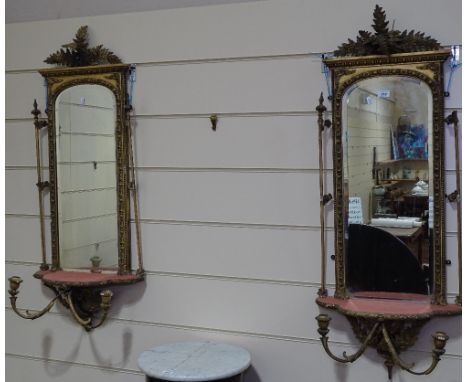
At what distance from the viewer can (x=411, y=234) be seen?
A: 5.57 ft

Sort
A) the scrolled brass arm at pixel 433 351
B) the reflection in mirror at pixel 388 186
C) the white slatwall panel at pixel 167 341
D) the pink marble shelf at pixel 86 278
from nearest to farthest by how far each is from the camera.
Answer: the scrolled brass arm at pixel 433 351 → the reflection in mirror at pixel 388 186 → the white slatwall panel at pixel 167 341 → the pink marble shelf at pixel 86 278

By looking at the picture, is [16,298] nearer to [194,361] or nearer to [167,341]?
[167,341]

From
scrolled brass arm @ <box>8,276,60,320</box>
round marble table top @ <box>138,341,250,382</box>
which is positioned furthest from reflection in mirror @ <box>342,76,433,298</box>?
scrolled brass arm @ <box>8,276,60,320</box>

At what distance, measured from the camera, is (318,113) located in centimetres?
179

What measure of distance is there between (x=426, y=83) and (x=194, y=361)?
101 centimetres

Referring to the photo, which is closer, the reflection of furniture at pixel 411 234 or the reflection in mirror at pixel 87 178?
the reflection of furniture at pixel 411 234

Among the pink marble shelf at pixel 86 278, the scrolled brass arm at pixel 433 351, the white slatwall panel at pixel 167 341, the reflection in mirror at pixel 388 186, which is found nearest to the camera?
the scrolled brass arm at pixel 433 351

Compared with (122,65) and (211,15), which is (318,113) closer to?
(211,15)

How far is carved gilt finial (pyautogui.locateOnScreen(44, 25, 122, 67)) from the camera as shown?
2.01m

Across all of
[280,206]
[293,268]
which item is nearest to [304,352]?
[293,268]

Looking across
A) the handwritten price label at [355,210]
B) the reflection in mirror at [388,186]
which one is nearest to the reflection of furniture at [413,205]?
the reflection in mirror at [388,186]

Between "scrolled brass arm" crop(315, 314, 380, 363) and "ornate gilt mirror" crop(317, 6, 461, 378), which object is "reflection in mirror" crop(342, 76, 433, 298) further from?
"scrolled brass arm" crop(315, 314, 380, 363)

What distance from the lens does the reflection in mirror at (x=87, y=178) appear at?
79.2 inches

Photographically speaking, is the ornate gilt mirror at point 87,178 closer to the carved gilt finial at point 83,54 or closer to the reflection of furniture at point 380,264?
the carved gilt finial at point 83,54
